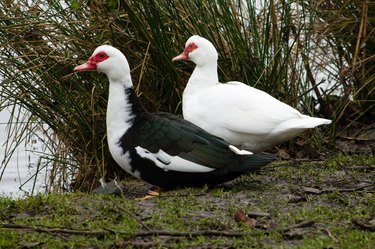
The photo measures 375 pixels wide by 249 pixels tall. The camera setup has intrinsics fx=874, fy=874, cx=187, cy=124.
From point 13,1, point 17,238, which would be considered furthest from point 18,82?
point 17,238

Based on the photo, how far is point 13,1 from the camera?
25.9 feet

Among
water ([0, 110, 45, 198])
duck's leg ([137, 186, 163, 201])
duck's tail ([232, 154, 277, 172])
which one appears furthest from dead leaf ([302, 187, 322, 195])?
water ([0, 110, 45, 198])

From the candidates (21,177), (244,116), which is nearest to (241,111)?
(244,116)

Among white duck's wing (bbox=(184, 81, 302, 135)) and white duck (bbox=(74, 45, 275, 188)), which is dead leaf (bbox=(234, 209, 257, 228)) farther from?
white duck's wing (bbox=(184, 81, 302, 135))

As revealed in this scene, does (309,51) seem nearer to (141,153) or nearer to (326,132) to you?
(326,132)

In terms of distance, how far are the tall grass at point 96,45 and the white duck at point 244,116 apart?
616mm

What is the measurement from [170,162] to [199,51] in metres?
1.47

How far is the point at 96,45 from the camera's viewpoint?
7516 mm

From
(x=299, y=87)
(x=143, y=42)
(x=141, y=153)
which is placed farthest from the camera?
(x=299, y=87)

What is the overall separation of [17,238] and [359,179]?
9.41 ft

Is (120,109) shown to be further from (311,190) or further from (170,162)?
(311,190)

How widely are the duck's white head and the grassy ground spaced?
2.92 feet

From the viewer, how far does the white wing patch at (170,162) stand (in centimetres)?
598

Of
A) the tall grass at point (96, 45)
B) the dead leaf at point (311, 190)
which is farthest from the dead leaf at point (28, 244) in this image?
the tall grass at point (96, 45)
